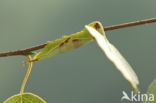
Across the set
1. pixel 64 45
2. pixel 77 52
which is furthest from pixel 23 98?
pixel 77 52

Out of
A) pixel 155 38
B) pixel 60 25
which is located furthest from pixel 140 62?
pixel 60 25

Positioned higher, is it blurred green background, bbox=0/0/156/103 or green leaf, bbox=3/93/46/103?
blurred green background, bbox=0/0/156/103

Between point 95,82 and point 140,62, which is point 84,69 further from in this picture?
point 140,62

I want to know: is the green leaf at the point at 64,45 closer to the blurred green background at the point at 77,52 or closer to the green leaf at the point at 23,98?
the green leaf at the point at 23,98

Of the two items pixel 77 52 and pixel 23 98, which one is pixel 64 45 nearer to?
pixel 23 98

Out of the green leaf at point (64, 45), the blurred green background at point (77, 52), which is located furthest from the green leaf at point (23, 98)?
the blurred green background at point (77, 52)

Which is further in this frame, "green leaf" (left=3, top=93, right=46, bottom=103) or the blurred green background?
the blurred green background

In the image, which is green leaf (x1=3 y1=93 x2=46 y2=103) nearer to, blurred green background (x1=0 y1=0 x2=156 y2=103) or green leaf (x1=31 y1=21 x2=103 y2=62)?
green leaf (x1=31 y1=21 x2=103 y2=62)

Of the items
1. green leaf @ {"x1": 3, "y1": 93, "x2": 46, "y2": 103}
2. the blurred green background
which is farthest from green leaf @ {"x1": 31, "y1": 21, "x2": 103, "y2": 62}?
the blurred green background
